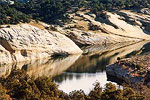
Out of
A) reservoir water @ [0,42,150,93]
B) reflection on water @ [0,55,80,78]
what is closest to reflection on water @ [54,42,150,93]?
reservoir water @ [0,42,150,93]

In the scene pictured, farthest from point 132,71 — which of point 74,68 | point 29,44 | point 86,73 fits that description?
point 29,44

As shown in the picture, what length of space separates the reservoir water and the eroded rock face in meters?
3.50

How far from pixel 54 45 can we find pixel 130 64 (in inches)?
1601

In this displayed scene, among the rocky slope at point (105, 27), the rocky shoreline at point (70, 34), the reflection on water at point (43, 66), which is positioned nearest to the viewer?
the reflection on water at point (43, 66)

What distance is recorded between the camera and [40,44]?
97.6 m

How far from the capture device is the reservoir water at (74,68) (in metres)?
63.9

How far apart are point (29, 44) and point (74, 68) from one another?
21.1 m

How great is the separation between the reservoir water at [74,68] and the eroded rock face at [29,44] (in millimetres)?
3502

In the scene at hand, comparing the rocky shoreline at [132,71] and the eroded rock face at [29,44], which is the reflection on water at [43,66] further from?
the rocky shoreline at [132,71]

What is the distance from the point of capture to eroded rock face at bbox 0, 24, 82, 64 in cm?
8944

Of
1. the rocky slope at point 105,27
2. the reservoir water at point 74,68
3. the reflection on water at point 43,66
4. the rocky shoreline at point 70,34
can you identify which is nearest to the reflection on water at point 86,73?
the reservoir water at point 74,68

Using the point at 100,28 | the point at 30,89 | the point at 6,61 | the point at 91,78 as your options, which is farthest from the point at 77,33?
the point at 30,89

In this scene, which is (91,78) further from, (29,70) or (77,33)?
(77,33)

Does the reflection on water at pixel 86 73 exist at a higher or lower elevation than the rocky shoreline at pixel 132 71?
lower
